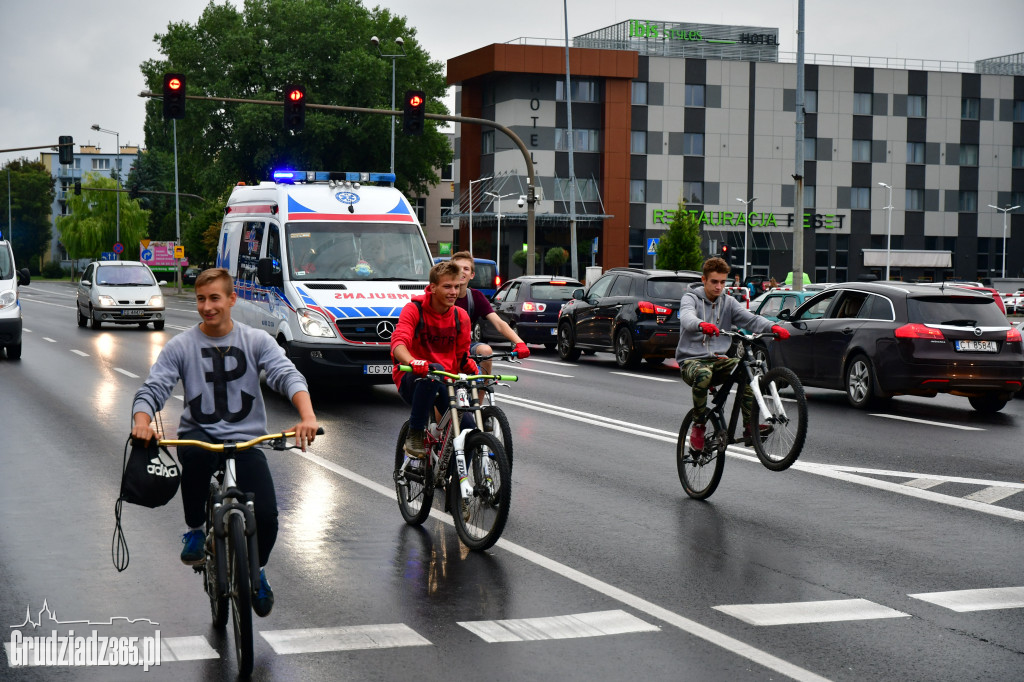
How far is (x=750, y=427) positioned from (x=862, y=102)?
245 feet

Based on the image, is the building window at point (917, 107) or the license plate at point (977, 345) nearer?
the license plate at point (977, 345)

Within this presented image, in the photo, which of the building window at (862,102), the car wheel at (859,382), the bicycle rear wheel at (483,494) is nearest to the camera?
the bicycle rear wheel at (483,494)

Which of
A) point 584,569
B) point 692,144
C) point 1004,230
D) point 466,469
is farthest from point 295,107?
point 1004,230

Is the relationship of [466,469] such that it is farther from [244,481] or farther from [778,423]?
[778,423]

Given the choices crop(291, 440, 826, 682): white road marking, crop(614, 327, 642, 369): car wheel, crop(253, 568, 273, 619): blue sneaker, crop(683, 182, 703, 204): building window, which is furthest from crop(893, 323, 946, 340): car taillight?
crop(683, 182, 703, 204): building window

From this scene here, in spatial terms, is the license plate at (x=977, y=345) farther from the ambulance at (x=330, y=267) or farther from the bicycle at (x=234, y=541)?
the bicycle at (x=234, y=541)

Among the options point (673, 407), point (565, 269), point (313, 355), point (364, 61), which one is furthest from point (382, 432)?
point (565, 269)

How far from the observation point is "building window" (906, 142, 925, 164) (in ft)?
265

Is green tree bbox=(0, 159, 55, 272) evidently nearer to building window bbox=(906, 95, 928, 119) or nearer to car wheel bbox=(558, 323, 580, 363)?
building window bbox=(906, 95, 928, 119)

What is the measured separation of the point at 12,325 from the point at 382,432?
11.1 meters

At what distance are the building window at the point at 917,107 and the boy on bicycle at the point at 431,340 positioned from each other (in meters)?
77.8

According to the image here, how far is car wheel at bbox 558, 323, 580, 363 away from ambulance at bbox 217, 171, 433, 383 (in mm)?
8078

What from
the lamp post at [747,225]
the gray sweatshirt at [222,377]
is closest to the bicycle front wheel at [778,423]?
the gray sweatshirt at [222,377]

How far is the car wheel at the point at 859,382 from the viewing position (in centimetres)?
1573
